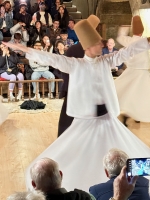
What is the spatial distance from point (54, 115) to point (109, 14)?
13.0 ft

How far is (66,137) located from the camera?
3.37 m

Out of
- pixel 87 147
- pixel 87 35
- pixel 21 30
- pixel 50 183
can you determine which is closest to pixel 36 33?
pixel 21 30

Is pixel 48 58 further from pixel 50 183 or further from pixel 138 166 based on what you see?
pixel 138 166

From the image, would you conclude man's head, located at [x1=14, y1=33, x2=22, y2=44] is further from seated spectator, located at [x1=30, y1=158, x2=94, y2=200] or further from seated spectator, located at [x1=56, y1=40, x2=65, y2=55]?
seated spectator, located at [x1=30, y1=158, x2=94, y2=200]

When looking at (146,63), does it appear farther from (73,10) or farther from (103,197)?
(73,10)

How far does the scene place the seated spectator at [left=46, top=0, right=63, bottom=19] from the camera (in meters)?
9.21

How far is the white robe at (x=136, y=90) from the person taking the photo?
504 cm

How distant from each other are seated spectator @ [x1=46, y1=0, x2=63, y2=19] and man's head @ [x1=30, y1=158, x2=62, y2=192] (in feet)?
24.1

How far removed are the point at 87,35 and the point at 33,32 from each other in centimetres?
528

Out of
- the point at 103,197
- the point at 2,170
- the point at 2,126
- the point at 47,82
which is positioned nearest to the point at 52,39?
the point at 47,82

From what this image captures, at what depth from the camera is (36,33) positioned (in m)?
8.40

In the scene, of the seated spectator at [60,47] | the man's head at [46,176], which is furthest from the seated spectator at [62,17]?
the man's head at [46,176]

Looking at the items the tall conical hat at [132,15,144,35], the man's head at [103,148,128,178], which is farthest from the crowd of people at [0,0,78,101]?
the man's head at [103,148,128,178]

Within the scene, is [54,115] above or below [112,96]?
below
